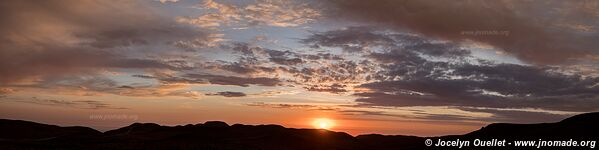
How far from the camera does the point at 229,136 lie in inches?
3629

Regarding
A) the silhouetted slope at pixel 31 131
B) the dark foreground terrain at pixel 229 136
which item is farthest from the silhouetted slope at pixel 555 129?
the silhouetted slope at pixel 31 131

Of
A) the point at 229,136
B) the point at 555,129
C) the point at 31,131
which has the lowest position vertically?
the point at 229,136

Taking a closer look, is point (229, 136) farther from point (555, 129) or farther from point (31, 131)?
point (555, 129)

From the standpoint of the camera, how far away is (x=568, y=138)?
2282 inches

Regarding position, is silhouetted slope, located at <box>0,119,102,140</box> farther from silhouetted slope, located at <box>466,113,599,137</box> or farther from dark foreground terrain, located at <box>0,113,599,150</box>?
silhouetted slope, located at <box>466,113,599,137</box>

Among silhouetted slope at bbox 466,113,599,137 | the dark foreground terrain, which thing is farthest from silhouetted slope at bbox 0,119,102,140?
silhouetted slope at bbox 466,113,599,137

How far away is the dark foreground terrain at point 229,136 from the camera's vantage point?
5269 centimetres

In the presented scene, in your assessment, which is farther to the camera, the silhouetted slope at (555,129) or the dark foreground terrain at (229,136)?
the silhouetted slope at (555,129)

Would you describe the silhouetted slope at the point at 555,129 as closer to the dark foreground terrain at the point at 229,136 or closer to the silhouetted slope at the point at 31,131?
the dark foreground terrain at the point at 229,136

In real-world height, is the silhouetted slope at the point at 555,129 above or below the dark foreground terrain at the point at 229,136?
above

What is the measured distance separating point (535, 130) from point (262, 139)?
42.9m

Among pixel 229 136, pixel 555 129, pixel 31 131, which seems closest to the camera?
pixel 555 129

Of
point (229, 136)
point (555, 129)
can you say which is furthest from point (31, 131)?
point (555, 129)

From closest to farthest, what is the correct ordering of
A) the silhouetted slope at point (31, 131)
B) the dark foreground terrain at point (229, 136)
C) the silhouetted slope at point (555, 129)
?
the dark foreground terrain at point (229, 136)
the silhouetted slope at point (555, 129)
the silhouetted slope at point (31, 131)
